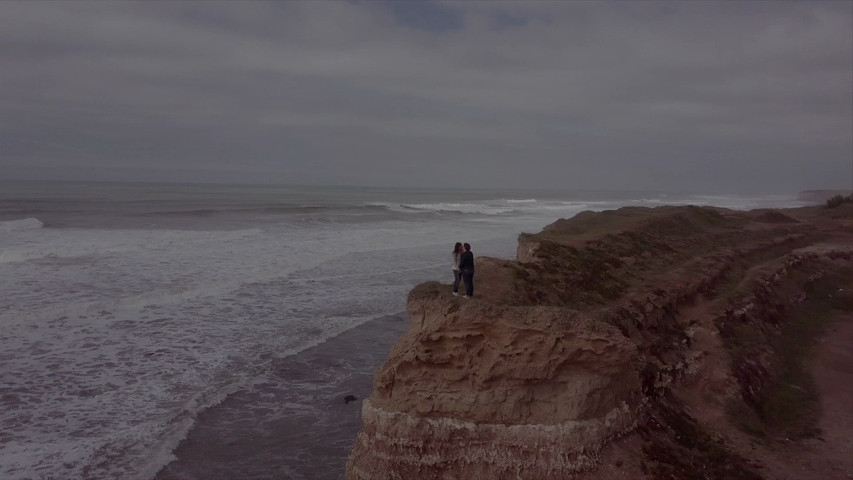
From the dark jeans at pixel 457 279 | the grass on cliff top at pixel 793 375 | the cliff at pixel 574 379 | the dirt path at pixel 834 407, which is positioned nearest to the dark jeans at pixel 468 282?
the dark jeans at pixel 457 279

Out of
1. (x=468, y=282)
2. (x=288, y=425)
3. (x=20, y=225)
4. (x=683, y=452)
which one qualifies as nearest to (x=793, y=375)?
(x=683, y=452)

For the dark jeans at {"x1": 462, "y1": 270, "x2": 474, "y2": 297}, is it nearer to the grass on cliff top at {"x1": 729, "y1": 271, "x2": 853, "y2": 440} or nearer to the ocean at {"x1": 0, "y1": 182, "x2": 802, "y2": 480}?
the ocean at {"x1": 0, "y1": 182, "x2": 802, "y2": 480}

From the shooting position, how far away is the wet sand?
9414mm

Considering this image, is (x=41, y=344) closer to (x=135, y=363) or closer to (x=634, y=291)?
(x=135, y=363)

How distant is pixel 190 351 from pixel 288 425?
179 inches

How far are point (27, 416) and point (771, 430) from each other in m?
12.1

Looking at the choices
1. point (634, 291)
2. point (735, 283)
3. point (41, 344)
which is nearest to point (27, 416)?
point (41, 344)

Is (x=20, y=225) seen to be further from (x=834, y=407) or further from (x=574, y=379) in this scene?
(x=834, y=407)

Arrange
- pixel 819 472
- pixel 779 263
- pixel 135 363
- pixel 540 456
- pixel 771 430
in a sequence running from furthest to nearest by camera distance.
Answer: pixel 779 263
pixel 135 363
pixel 771 430
pixel 819 472
pixel 540 456

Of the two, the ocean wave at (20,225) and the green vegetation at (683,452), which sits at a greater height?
the ocean wave at (20,225)

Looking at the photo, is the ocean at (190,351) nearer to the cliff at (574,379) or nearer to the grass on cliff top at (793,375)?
the cliff at (574,379)

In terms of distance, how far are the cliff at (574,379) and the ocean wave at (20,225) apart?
109ft

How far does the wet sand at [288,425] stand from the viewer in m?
9.41

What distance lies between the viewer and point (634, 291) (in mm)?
12383
